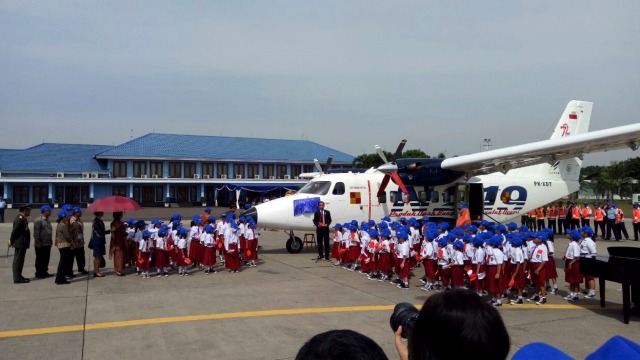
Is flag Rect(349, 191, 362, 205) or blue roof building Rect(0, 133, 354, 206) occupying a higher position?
blue roof building Rect(0, 133, 354, 206)

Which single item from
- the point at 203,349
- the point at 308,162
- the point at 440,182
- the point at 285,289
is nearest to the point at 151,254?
the point at 285,289

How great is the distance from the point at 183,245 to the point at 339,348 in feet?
36.1

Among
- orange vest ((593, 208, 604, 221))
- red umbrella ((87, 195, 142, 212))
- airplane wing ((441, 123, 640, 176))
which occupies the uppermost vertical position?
airplane wing ((441, 123, 640, 176))

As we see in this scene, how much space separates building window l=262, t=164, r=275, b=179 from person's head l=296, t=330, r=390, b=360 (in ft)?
165

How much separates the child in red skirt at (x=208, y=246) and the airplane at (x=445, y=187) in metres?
2.39

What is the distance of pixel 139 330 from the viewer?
7.04 metres

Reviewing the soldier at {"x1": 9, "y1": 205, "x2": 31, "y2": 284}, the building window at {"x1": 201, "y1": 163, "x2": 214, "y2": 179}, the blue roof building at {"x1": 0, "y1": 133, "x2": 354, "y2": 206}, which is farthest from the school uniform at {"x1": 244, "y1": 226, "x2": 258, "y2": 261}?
the building window at {"x1": 201, "y1": 163, "x2": 214, "y2": 179}

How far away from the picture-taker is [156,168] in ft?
155

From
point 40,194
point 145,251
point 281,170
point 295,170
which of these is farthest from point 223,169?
point 145,251

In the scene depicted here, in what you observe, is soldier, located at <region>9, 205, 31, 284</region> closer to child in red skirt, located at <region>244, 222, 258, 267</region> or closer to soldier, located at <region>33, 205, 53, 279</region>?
soldier, located at <region>33, 205, 53, 279</region>

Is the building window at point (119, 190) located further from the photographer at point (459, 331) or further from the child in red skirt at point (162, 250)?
the photographer at point (459, 331)

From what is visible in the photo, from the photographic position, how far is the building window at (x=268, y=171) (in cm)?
5153

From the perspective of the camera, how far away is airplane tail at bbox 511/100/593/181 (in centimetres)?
1938

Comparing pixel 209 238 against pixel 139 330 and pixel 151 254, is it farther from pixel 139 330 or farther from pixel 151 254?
pixel 139 330
